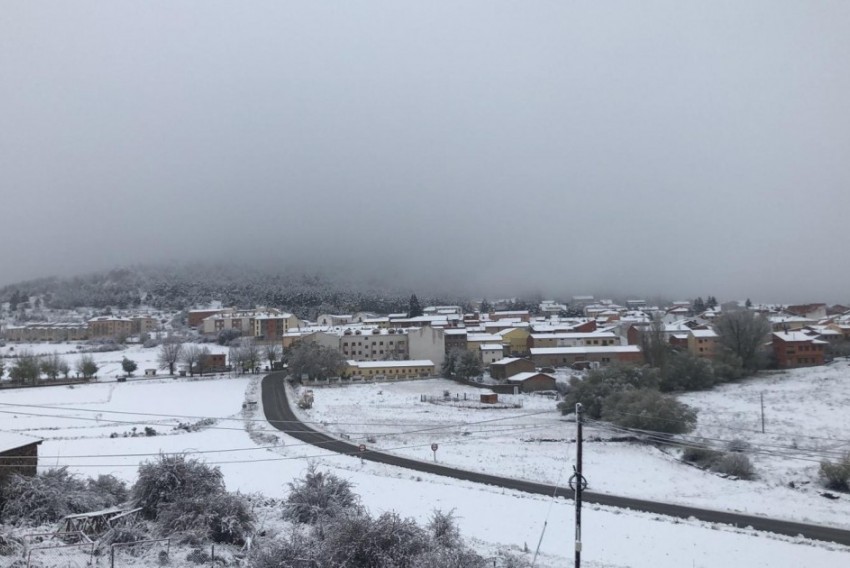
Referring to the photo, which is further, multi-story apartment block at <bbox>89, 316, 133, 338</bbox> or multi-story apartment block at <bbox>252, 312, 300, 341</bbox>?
multi-story apartment block at <bbox>89, 316, 133, 338</bbox>

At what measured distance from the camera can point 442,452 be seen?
2538 centimetres

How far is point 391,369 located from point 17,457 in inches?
1688

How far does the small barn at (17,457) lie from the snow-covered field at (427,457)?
16.0 feet

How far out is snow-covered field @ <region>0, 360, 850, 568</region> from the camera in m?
13.9

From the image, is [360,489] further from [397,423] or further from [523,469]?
[397,423]

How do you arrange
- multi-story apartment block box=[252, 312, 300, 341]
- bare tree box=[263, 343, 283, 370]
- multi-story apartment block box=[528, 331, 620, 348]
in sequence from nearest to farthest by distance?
bare tree box=[263, 343, 283, 370]
multi-story apartment block box=[528, 331, 620, 348]
multi-story apartment block box=[252, 312, 300, 341]

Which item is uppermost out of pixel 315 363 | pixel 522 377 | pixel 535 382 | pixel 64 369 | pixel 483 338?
pixel 483 338

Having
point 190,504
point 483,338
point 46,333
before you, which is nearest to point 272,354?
point 483,338

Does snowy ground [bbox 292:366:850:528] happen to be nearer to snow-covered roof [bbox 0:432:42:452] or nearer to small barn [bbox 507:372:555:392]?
small barn [bbox 507:372:555:392]

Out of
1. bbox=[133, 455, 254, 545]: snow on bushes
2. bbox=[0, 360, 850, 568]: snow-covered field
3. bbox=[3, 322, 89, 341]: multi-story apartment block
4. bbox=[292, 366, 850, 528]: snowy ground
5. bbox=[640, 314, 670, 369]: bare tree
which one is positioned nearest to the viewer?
bbox=[133, 455, 254, 545]: snow on bushes

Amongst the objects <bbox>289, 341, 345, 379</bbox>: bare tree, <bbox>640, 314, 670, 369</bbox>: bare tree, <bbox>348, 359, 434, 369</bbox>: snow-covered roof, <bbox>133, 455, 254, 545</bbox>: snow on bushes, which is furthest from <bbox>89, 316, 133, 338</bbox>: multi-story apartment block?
<bbox>133, 455, 254, 545</bbox>: snow on bushes

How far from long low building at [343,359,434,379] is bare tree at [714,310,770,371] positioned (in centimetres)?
2908

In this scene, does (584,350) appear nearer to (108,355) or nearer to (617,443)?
(617,443)

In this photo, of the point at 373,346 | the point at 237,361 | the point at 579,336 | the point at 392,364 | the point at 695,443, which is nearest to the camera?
the point at 695,443
